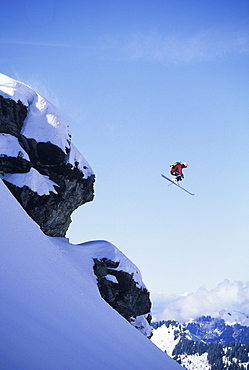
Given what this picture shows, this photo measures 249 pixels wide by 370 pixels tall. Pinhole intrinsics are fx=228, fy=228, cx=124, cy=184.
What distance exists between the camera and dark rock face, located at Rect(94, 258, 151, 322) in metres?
19.2

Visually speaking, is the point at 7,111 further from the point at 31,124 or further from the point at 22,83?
the point at 22,83

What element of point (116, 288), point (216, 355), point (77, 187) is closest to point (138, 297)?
point (116, 288)

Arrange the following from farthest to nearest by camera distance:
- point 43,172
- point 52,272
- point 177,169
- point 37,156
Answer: point 177,169
point 43,172
point 37,156
point 52,272

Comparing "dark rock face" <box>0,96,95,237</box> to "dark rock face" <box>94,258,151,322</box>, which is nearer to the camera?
"dark rock face" <box>0,96,95,237</box>

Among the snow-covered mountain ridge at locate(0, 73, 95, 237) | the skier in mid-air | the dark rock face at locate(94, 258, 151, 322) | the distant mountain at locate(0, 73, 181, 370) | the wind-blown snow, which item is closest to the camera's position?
the distant mountain at locate(0, 73, 181, 370)

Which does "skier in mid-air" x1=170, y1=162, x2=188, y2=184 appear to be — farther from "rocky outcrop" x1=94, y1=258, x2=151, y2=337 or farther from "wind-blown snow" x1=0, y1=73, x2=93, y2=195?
"rocky outcrop" x1=94, y1=258, x2=151, y2=337

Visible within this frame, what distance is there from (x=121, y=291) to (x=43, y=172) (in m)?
12.6

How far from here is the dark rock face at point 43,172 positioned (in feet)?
56.6

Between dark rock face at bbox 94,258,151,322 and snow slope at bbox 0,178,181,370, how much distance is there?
10.8 m

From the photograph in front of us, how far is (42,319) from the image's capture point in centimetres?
464

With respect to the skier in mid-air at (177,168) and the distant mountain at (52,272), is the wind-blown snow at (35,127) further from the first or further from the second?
the skier in mid-air at (177,168)

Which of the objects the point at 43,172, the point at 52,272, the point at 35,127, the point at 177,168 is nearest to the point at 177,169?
the point at 177,168

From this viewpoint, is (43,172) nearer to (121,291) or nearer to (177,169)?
(177,169)

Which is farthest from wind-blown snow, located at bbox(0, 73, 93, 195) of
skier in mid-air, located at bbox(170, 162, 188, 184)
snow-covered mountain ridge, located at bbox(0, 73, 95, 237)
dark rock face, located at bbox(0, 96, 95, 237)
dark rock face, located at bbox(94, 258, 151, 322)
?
skier in mid-air, located at bbox(170, 162, 188, 184)
